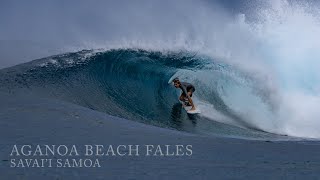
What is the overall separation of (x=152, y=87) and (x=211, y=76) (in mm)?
3135

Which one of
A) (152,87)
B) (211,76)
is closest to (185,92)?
(152,87)

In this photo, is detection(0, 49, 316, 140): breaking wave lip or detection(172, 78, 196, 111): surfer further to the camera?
detection(172, 78, 196, 111): surfer

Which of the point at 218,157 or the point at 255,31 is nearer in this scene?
the point at 218,157

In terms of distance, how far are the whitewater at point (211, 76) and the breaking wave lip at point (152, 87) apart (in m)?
0.03

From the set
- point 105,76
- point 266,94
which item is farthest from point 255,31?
point 105,76

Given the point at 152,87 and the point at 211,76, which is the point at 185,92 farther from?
the point at 211,76

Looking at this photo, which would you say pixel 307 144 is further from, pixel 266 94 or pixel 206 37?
pixel 206 37

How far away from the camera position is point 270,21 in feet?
85.1

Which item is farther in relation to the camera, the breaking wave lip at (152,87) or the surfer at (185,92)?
the surfer at (185,92)

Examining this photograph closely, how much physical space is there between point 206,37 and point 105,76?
8.24 meters

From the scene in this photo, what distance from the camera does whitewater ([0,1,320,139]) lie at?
48.0 feet

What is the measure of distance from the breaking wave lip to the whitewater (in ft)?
0.11

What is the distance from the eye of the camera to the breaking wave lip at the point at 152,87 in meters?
14.0

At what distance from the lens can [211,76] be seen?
2000cm
